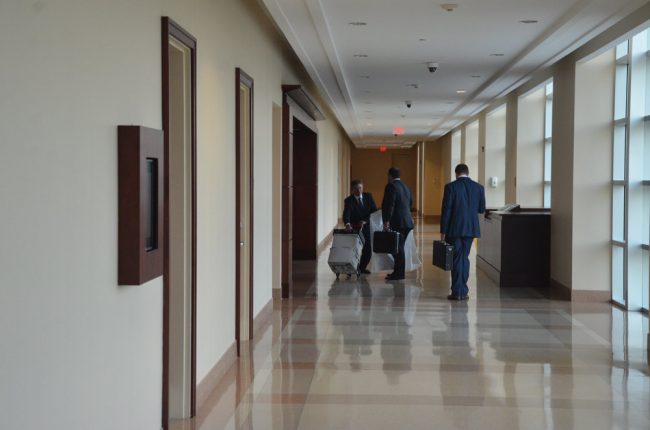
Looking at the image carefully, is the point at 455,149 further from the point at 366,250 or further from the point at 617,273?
the point at 617,273

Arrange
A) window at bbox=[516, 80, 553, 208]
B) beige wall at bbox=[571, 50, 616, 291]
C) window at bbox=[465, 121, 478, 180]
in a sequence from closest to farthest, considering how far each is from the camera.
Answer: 1. beige wall at bbox=[571, 50, 616, 291]
2. window at bbox=[516, 80, 553, 208]
3. window at bbox=[465, 121, 478, 180]

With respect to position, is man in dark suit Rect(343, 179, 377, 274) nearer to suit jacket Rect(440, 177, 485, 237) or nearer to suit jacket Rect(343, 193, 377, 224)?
suit jacket Rect(343, 193, 377, 224)

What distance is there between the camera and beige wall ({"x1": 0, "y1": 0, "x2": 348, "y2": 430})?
8.32 feet

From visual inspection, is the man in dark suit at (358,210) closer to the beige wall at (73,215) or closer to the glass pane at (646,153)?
the glass pane at (646,153)

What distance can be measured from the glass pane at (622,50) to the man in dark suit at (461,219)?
2.38 metres

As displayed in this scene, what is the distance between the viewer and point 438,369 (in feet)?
22.3

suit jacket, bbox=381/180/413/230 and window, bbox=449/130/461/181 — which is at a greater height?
window, bbox=449/130/461/181

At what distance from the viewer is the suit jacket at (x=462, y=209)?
1075cm

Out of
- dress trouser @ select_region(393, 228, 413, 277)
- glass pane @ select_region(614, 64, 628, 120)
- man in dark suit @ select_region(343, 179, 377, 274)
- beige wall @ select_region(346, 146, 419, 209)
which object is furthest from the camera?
beige wall @ select_region(346, 146, 419, 209)

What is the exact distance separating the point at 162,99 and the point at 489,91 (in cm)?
1065

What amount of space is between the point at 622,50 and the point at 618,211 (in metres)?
2.01

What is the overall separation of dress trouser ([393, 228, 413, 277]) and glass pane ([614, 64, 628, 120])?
11.7 ft

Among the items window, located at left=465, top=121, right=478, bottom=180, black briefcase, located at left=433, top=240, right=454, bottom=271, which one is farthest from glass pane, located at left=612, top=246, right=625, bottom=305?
window, located at left=465, top=121, right=478, bottom=180

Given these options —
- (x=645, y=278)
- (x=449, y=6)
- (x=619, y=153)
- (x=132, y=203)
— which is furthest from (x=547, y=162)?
(x=132, y=203)
